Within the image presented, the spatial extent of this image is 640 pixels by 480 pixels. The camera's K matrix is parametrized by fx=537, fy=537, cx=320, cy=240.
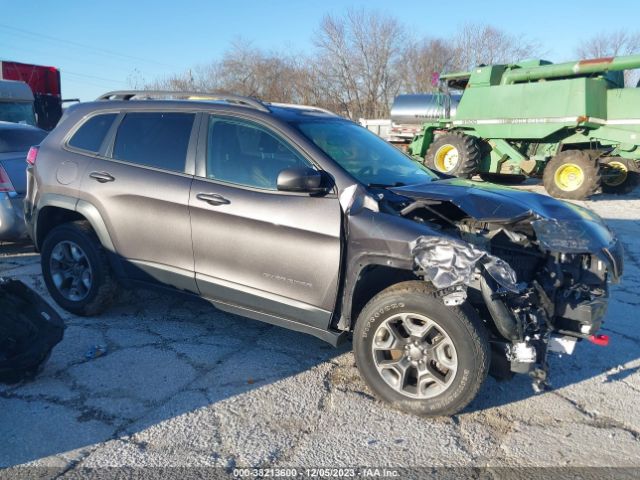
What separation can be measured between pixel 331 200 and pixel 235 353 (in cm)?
146

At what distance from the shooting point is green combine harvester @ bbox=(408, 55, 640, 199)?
11539 mm

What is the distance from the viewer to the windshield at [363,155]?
3.77m

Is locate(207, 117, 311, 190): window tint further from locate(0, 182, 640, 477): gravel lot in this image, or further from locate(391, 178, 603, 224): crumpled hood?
locate(0, 182, 640, 477): gravel lot

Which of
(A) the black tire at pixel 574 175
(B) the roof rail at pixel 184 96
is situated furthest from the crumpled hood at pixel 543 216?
(A) the black tire at pixel 574 175

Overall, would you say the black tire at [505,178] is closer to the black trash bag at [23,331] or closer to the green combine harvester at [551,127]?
the green combine harvester at [551,127]

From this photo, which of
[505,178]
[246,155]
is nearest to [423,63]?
[505,178]

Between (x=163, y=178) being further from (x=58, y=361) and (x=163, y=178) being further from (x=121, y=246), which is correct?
(x=58, y=361)

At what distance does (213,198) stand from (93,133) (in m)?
1.60

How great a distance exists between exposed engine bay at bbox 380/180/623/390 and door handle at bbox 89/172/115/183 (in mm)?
2326

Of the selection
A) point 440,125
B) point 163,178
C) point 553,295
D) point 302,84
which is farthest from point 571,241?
point 302,84

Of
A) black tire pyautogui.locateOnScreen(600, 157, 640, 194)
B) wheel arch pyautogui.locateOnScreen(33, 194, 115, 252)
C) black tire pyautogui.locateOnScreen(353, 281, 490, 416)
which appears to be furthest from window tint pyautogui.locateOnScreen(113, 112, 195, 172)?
black tire pyautogui.locateOnScreen(600, 157, 640, 194)

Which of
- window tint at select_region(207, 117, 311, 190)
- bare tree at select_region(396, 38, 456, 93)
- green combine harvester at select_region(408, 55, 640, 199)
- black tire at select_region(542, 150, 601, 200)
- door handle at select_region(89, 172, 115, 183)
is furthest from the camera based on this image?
bare tree at select_region(396, 38, 456, 93)

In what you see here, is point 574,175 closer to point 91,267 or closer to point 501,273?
point 501,273

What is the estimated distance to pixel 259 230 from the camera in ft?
11.9
